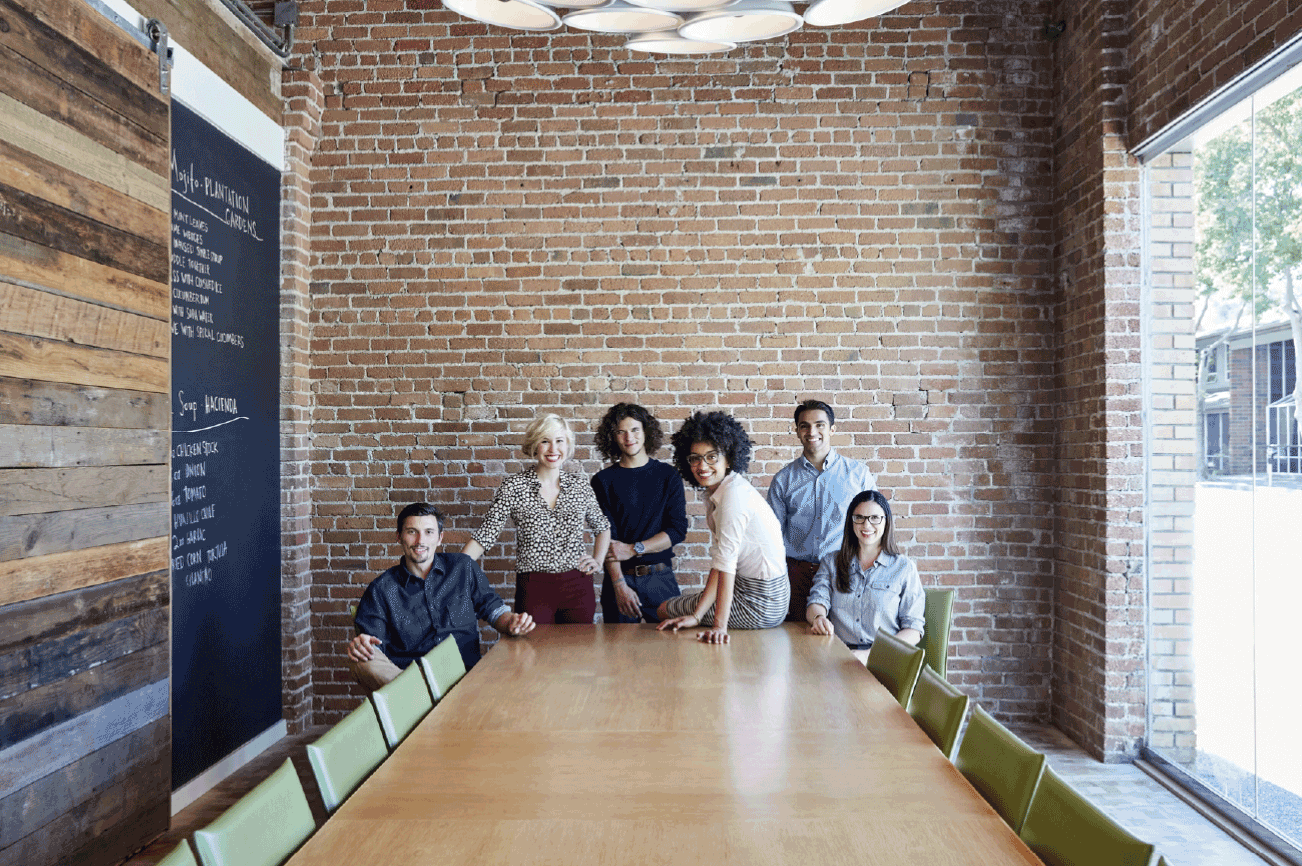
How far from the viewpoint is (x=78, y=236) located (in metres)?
3.17

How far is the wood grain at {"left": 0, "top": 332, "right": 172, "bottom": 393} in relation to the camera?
2.86m

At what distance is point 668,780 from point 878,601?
1.95m

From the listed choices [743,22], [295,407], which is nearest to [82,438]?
[295,407]

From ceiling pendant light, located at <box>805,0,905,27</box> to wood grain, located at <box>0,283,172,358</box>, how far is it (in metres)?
2.68

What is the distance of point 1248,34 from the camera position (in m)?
3.64

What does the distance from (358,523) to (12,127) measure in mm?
2909

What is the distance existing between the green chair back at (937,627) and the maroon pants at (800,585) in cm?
54

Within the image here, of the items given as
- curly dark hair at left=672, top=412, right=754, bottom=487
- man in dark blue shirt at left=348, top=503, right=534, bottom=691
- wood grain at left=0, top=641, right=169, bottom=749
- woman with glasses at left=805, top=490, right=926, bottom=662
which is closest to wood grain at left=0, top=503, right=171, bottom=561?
wood grain at left=0, top=641, right=169, bottom=749

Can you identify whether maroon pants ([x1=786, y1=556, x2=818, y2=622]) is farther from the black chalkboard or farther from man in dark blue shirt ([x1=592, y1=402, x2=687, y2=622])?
the black chalkboard

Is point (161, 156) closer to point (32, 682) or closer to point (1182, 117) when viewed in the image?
point (32, 682)

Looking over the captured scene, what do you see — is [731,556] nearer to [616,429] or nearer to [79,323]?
[616,429]

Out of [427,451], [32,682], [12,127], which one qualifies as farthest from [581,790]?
[427,451]

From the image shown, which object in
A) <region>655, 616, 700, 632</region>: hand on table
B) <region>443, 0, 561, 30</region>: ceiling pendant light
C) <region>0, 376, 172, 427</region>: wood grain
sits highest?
<region>443, 0, 561, 30</region>: ceiling pendant light

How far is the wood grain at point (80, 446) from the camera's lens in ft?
9.38
